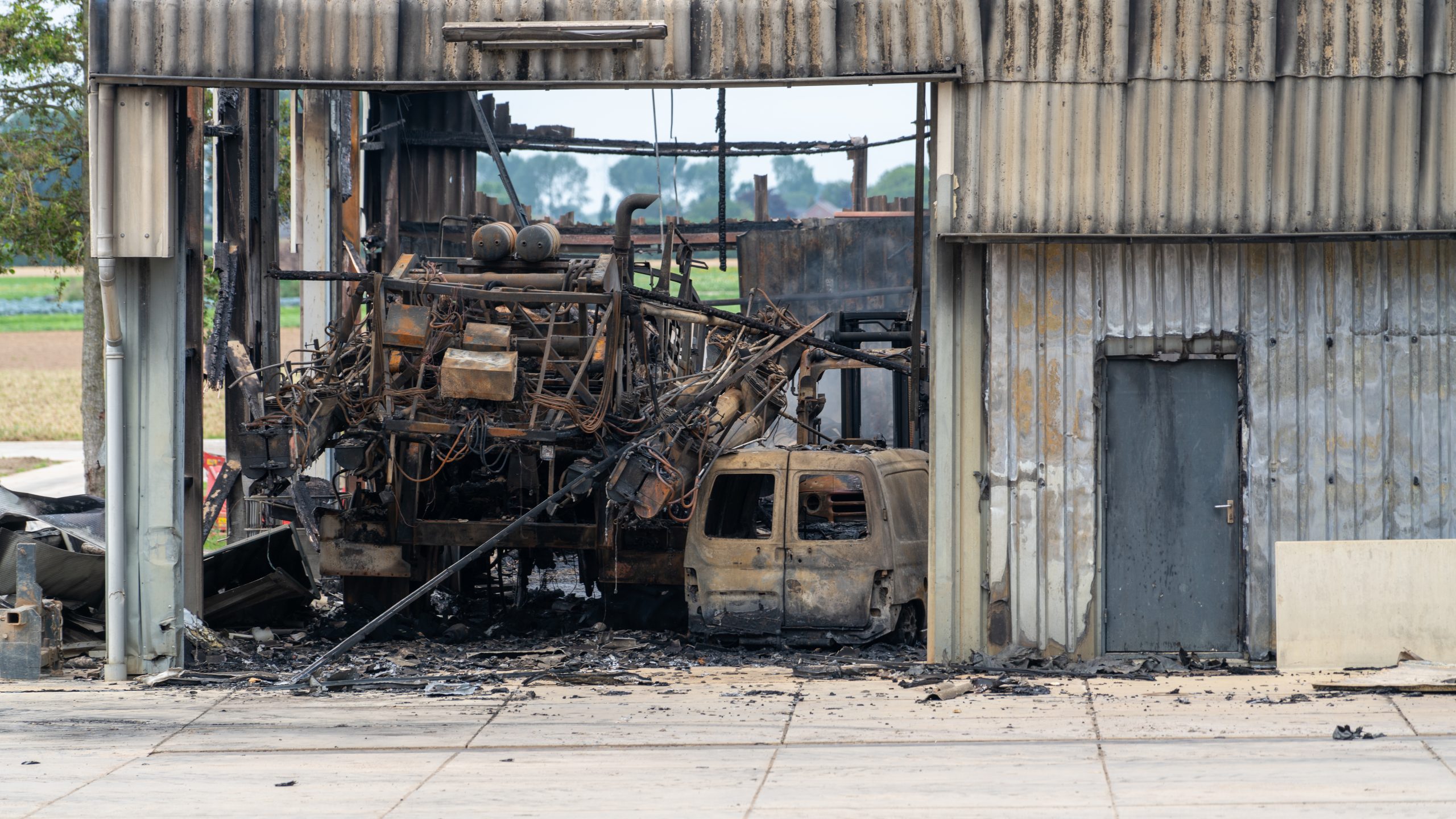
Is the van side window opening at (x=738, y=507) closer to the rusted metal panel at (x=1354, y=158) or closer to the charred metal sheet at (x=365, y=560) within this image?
the charred metal sheet at (x=365, y=560)

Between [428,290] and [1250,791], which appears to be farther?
[428,290]

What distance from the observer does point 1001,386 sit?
10836 mm

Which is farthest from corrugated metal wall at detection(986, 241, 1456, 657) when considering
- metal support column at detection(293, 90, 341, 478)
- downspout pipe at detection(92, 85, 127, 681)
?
metal support column at detection(293, 90, 341, 478)

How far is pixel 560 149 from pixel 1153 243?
15.7m

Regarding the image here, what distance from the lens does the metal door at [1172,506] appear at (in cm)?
1080

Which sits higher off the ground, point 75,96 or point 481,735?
point 75,96

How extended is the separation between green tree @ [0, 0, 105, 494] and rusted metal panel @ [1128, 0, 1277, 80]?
16.0 m

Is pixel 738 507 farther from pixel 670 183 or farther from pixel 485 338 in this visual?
pixel 670 183

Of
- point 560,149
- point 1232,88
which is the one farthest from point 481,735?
point 560,149

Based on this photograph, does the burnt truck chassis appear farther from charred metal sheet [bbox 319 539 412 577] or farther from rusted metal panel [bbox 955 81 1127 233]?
rusted metal panel [bbox 955 81 1127 233]

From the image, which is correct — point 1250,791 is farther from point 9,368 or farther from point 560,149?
point 9,368

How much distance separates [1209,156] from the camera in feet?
34.3

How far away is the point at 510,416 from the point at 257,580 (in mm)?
3502

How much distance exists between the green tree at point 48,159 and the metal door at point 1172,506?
1575 cm
